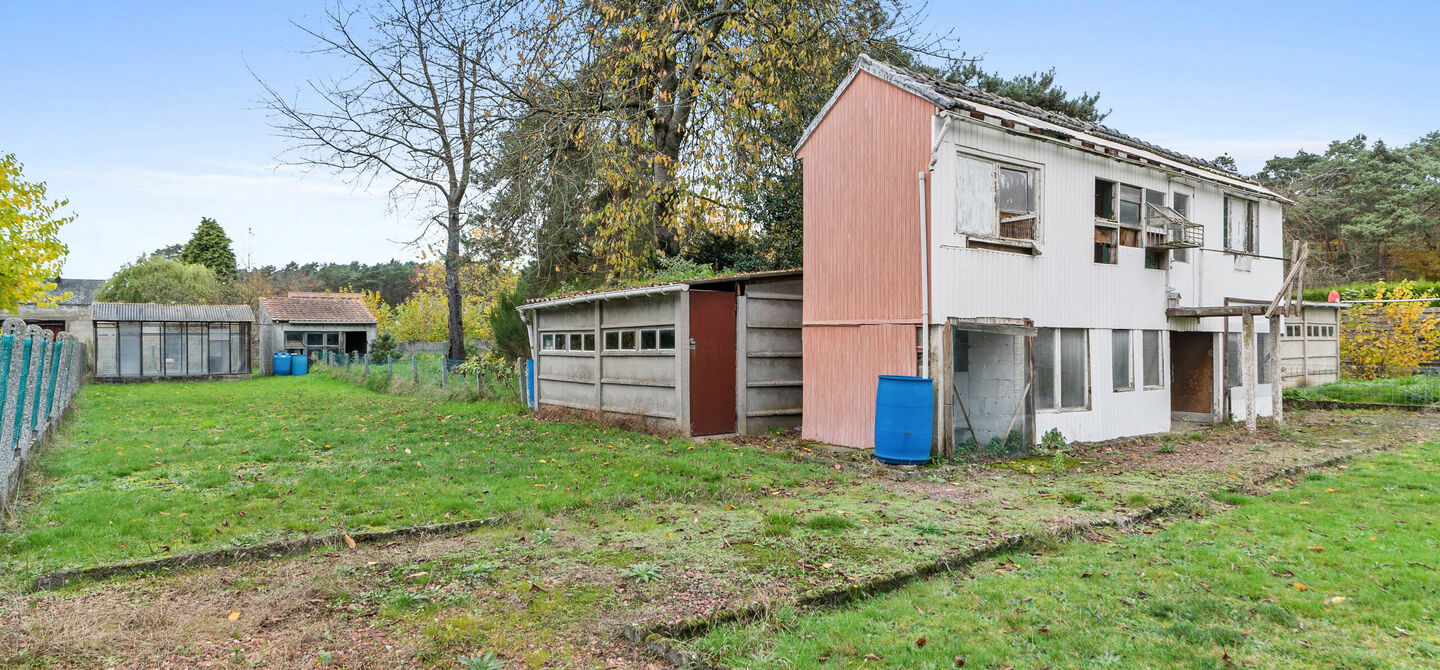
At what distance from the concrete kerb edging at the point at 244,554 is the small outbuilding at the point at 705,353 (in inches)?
240

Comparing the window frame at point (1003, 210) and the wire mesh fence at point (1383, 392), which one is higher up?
the window frame at point (1003, 210)

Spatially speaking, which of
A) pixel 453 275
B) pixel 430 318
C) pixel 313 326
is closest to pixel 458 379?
pixel 453 275

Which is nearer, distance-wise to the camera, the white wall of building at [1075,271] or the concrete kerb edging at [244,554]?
the concrete kerb edging at [244,554]

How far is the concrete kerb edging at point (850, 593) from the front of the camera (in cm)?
393

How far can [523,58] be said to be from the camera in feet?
55.8

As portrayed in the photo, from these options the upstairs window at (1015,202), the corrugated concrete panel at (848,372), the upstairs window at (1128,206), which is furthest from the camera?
the upstairs window at (1128,206)

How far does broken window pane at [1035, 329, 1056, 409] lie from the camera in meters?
11.5

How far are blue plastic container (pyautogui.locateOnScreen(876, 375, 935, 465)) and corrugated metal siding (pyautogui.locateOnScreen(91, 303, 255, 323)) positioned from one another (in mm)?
31316

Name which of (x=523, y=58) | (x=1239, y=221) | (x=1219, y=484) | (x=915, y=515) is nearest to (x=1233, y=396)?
(x=1239, y=221)

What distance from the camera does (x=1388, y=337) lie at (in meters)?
21.8

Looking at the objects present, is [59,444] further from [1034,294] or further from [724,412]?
[1034,294]

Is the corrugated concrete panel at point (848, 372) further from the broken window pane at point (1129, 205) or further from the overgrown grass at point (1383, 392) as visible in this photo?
the overgrown grass at point (1383, 392)

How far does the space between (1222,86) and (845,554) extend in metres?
17.8

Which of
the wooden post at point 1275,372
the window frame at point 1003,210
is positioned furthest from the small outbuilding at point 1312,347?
the window frame at point 1003,210
